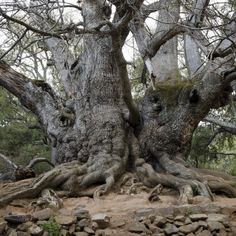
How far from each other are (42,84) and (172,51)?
271cm

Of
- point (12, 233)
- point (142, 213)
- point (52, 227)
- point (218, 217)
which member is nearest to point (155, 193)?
point (142, 213)

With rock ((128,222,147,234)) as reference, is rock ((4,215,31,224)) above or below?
above

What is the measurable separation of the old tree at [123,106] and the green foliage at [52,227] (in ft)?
4.23

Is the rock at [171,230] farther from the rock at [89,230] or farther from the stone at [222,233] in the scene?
the rock at [89,230]

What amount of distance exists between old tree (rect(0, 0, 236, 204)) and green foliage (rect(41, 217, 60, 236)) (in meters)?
1.29

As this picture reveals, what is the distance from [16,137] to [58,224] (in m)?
7.07

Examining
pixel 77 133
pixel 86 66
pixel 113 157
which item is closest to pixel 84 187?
pixel 113 157

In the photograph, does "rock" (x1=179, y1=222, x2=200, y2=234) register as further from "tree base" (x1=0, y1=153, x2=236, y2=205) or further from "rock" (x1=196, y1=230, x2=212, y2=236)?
"tree base" (x1=0, y1=153, x2=236, y2=205)

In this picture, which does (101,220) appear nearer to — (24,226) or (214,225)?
(24,226)

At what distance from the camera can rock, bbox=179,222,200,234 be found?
428 centimetres

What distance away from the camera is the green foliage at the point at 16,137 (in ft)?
34.3

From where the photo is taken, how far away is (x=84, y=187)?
6.04 m

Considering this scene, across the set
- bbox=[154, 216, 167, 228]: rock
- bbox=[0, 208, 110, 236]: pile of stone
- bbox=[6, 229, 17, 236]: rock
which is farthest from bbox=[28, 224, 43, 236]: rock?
bbox=[154, 216, 167, 228]: rock

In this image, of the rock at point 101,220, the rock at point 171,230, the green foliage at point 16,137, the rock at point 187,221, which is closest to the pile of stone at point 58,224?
the rock at point 101,220
